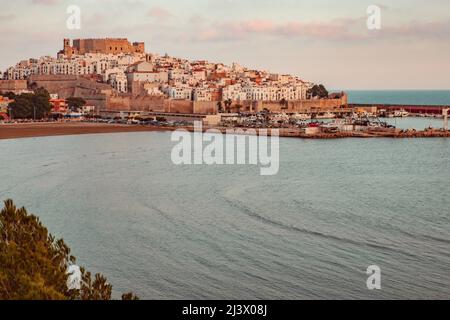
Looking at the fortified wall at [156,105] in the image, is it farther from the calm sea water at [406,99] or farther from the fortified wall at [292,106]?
the calm sea water at [406,99]

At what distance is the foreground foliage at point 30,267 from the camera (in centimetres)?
300

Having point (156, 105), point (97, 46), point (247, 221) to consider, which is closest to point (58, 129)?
point (156, 105)

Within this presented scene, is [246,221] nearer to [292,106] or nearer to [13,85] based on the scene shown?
[292,106]

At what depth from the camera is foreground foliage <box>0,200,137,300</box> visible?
3.00 m

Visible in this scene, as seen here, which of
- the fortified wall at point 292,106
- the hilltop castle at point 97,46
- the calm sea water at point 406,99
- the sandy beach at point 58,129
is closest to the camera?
the sandy beach at point 58,129

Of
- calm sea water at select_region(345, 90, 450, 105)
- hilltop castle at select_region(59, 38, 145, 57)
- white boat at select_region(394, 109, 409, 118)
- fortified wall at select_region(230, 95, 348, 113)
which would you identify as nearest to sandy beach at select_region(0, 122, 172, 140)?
fortified wall at select_region(230, 95, 348, 113)

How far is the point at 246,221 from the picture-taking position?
6.74 meters

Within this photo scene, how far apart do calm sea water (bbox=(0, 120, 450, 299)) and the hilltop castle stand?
68.3 ft

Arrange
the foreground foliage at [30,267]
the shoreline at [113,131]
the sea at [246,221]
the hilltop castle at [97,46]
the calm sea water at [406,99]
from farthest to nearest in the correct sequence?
the calm sea water at [406,99] → the hilltop castle at [97,46] → the shoreline at [113,131] → the sea at [246,221] → the foreground foliage at [30,267]

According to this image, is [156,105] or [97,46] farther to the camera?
[97,46]

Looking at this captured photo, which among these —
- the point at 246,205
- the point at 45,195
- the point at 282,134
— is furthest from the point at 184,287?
the point at 282,134

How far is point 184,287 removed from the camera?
468 cm

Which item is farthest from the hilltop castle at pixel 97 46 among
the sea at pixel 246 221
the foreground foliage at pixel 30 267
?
the foreground foliage at pixel 30 267

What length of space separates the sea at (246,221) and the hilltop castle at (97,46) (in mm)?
20710
